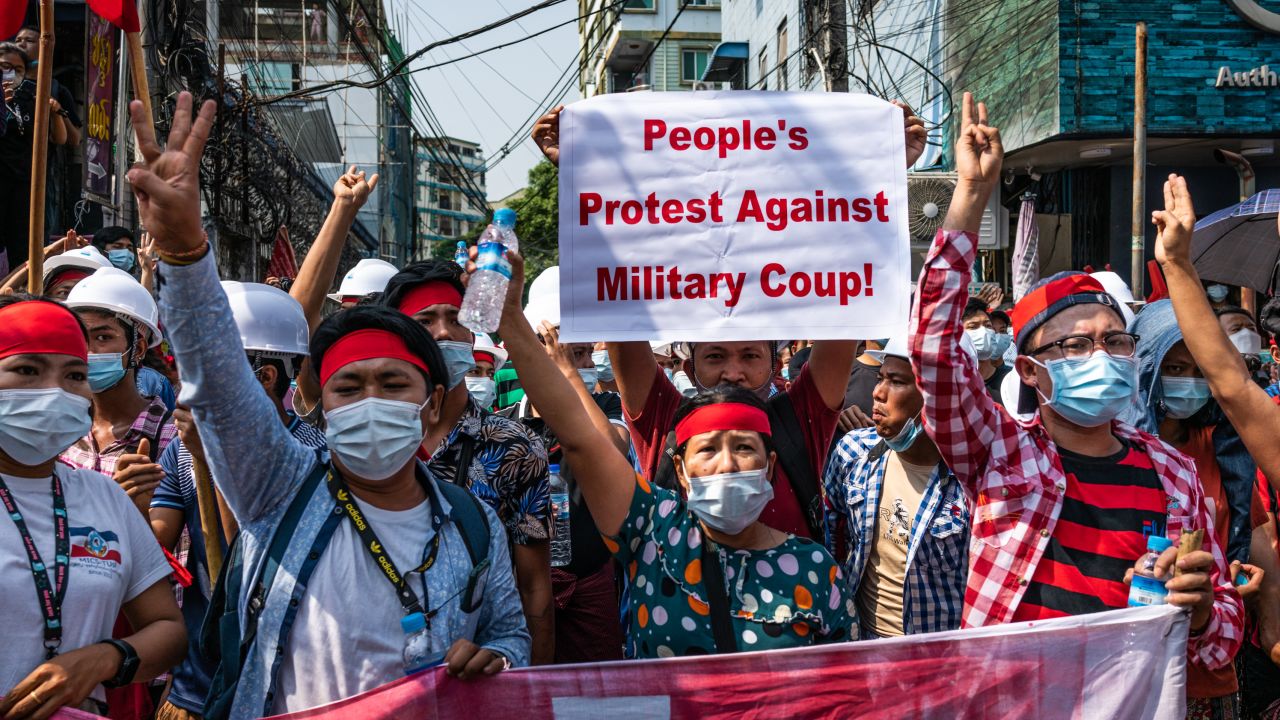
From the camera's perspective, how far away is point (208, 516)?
3.14 m

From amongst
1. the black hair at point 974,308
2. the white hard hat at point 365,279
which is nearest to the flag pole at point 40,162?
the white hard hat at point 365,279

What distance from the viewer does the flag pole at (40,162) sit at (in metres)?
3.75

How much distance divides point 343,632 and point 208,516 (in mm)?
872

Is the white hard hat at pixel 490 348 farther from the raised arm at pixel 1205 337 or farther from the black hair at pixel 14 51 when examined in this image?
the black hair at pixel 14 51

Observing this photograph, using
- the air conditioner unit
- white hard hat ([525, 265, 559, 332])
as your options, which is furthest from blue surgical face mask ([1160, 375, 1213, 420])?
the air conditioner unit

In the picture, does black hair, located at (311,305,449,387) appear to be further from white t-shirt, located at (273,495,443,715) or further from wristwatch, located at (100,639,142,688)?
wristwatch, located at (100,639,142,688)

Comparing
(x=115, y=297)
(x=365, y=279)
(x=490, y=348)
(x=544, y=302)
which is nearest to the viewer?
(x=115, y=297)

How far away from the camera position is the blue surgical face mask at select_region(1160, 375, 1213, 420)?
3725mm

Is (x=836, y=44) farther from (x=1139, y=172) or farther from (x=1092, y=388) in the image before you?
(x=1092, y=388)

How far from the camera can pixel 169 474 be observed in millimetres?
3365

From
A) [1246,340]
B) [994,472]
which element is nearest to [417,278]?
[994,472]

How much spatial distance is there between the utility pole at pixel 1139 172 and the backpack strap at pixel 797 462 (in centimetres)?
1108

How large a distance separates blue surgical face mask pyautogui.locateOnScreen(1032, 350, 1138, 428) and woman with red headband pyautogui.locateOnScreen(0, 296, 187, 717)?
7.47 feet

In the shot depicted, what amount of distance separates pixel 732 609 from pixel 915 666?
1.56ft
